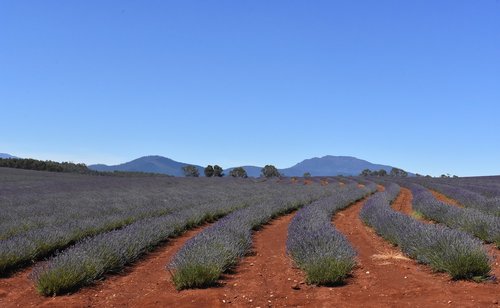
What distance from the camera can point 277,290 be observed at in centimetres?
568

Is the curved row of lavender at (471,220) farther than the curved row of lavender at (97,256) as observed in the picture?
Yes

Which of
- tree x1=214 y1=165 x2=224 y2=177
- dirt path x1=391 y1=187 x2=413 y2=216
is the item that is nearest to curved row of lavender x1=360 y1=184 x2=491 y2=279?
dirt path x1=391 y1=187 x2=413 y2=216

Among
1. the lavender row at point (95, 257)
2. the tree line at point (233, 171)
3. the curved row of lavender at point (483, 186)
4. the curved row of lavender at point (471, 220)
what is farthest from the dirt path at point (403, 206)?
the tree line at point (233, 171)

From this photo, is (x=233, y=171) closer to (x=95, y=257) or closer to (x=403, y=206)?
(x=403, y=206)

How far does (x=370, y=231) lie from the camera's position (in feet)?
37.4

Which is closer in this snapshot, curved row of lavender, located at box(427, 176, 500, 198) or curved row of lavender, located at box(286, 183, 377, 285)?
curved row of lavender, located at box(286, 183, 377, 285)

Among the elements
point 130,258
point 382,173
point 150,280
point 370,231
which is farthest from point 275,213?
point 382,173

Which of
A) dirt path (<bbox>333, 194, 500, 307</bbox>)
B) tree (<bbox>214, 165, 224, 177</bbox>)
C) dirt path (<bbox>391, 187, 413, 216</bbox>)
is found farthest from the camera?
tree (<bbox>214, 165, 224, 177</bbox>)

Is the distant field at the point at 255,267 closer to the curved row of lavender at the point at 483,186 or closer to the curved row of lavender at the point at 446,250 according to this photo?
the curved row of lavender at the point at 446,250

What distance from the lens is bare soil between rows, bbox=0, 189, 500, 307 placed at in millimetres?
4926

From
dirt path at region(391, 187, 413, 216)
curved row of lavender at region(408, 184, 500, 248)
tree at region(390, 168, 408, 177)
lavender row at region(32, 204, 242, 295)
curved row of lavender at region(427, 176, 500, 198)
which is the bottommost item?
lavender row at region(32, 204, 242, 295)

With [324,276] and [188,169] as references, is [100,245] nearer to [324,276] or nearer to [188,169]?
[324,276]

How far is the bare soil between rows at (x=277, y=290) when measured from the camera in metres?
4.93

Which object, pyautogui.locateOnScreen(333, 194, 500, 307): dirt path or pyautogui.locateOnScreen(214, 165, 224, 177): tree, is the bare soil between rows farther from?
pyautogui.locateOnScreen(214, 165, 224, 177): tree
